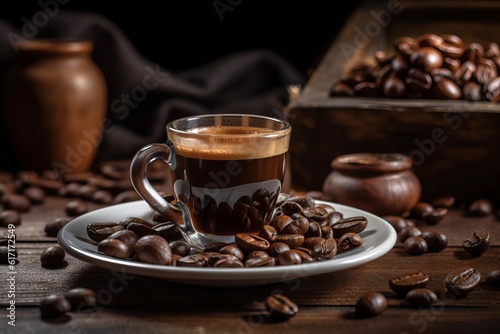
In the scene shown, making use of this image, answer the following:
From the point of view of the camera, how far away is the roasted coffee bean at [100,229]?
145 centimetres

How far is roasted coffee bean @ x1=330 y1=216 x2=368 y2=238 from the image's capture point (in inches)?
58.6

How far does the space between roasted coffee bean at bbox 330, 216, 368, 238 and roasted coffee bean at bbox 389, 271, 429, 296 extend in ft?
0.50

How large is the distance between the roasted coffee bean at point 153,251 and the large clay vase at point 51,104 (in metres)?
1.23

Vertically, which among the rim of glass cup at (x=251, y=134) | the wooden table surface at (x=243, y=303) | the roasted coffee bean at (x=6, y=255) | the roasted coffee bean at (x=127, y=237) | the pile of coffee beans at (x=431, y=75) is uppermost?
the rim of glass cup at (x=251, y=134)

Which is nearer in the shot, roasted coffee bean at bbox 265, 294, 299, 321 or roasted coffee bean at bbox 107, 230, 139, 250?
roasted coffee bean at bbox 265, 294, 299, 321

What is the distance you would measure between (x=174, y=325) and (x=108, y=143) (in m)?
1.57

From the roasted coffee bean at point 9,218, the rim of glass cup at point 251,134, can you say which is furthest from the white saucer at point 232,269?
the roasted coffee bean at point 9,218

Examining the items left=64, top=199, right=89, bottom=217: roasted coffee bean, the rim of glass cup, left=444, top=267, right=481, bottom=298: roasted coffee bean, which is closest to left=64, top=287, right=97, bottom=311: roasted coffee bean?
the rim of glass cup

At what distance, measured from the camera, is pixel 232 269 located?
1.22 metres

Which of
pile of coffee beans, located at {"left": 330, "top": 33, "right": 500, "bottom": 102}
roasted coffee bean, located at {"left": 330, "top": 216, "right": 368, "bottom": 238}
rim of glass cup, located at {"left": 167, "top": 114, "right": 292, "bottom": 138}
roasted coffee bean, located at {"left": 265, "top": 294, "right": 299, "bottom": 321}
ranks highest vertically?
rim of glass cup, located at {"left": 167, "top": 114, "right": 292, "bottom": 138}

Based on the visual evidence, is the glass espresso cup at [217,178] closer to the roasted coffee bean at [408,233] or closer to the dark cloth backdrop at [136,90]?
the roasted coffee bean at [408,233]

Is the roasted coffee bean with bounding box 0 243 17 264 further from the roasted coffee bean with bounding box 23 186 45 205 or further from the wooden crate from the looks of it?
the wooden crate

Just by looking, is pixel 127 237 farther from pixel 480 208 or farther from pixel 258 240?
pixel 480 208

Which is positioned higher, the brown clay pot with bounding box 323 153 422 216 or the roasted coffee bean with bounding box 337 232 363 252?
the roasted coffee bean with bounding box 337 232 363 252
